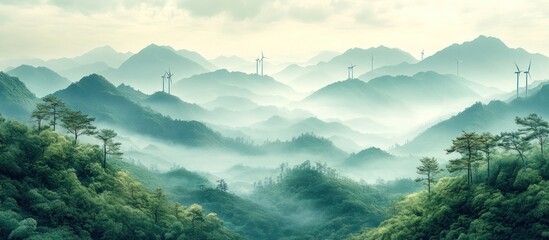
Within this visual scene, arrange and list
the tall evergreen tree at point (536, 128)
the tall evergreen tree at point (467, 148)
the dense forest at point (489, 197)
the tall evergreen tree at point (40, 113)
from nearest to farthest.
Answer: the dense forest at point (489, 197), the tall evergreen tree at point (467, 148), the tall evergreen tree at point (536, 128), the tall evergreen tree at point (40, 113)

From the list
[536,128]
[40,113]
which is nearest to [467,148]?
[536,128]

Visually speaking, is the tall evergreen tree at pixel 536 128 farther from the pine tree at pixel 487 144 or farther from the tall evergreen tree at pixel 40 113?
the tall evergreen tree at pixel 40 113

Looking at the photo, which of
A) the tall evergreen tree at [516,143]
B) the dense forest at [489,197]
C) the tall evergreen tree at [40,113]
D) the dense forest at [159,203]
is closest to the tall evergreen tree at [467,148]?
the dense forest at [489,197]

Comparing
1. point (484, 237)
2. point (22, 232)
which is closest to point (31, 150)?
point (22, 232)

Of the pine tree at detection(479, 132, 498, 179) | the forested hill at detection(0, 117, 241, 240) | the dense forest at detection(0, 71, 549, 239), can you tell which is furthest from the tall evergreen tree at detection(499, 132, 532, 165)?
the forested hill at detection(0, 117, 241, 240)

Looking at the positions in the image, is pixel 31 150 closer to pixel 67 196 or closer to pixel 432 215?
pixel 67 196

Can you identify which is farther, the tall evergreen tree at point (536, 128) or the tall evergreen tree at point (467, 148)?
the tall evergreen tree at point (536, 128)
